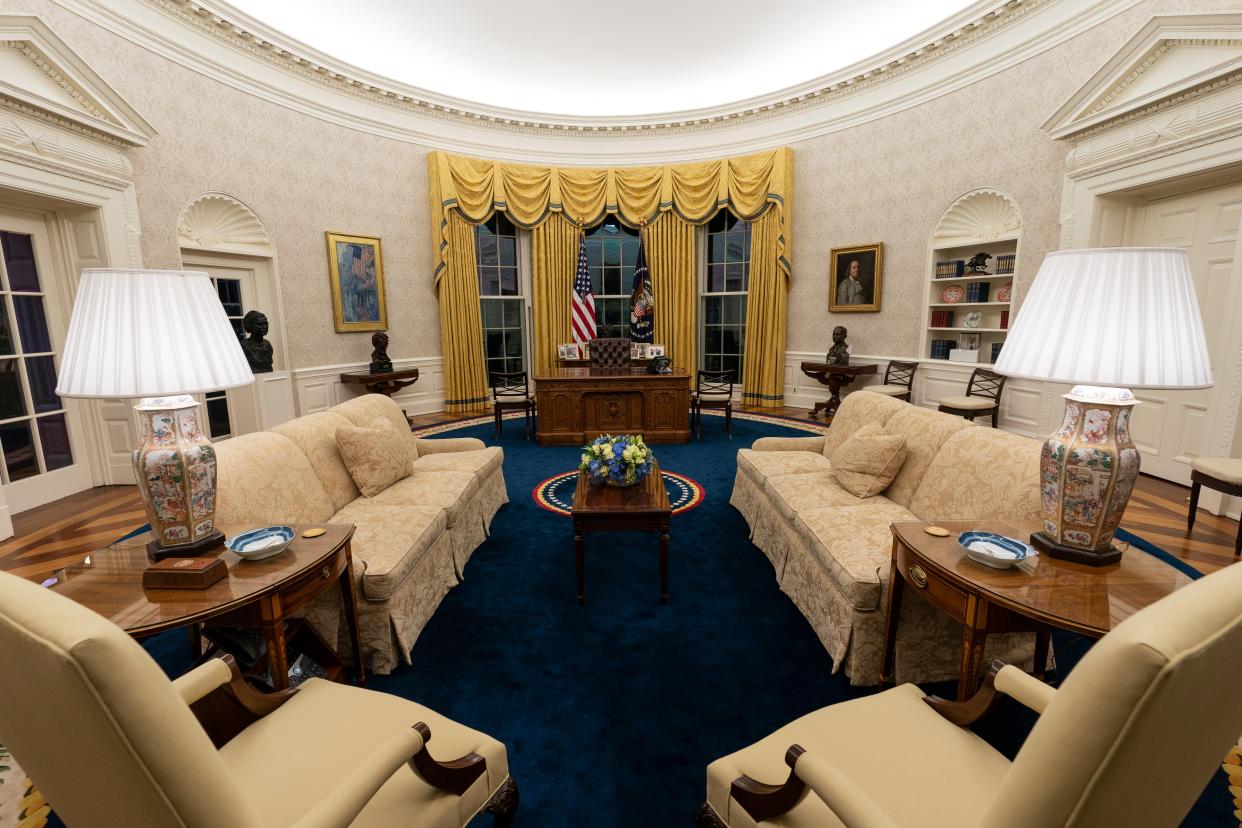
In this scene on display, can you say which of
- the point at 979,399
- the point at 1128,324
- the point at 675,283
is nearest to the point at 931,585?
the point at 1128,324

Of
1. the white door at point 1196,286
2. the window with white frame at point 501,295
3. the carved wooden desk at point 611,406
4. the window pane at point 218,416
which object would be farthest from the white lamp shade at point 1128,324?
the window with white frame at point 501,295

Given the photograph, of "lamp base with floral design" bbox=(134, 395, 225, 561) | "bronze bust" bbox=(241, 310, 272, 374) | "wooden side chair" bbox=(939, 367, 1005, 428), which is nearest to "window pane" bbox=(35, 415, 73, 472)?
"bronze bust" bbox=(241, 310, 272, 374)

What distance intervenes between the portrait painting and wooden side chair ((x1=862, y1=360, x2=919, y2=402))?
77cm

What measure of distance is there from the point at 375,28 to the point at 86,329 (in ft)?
19.3

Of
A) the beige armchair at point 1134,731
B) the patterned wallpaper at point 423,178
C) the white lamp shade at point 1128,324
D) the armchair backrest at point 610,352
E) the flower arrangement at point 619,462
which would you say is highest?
the patterned wallpaper at point 423,178

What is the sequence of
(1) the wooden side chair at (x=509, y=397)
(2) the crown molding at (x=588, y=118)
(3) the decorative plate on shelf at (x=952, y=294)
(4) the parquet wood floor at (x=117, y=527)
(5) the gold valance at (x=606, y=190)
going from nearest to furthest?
(4) the parquet wood floor at (x=117, y=527) < (2) the crown molding at (x=588, y=118) < (3) the decorative plate on shelf at (x=952, y=294) < (1) the wooden side chair at (x=509, y=397) < (5) the gold valance at (x=606, y=190)

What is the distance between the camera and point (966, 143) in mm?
5859

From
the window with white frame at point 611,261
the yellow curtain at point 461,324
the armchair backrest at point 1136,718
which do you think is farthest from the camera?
the window with white frame at point 611,261

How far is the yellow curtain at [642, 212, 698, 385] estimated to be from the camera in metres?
7.90

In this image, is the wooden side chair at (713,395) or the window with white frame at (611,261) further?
the window with white frame at (611,261)

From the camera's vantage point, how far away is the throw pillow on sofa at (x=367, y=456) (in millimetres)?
3020

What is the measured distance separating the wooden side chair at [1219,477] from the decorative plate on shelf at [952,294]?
10.9 feet

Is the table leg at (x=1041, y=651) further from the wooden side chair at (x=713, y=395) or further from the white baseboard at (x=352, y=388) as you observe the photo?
the white baseboard at (x=352, y=388)

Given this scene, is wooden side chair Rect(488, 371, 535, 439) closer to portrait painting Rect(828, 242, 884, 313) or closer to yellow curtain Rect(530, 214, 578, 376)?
yellow curtain Rect(530, 214, 578, 376)
